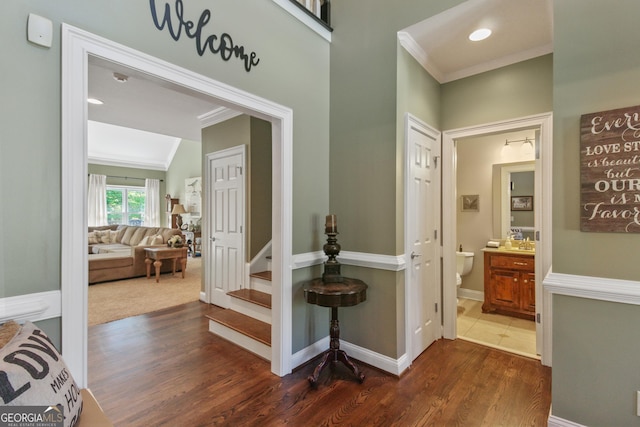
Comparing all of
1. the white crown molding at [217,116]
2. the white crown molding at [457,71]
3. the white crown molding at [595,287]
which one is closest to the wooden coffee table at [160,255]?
the white crown molding at [217,116]

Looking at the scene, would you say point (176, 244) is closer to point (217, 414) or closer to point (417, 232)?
point (217, 414)

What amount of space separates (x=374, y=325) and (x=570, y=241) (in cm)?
150

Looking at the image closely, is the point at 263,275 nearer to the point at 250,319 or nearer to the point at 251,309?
the point at 251,309

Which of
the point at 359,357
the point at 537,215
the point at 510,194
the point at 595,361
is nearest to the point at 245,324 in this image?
the point at 359,357

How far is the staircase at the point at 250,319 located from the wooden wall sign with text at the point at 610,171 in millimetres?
2489

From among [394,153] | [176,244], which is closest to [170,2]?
[394,153]

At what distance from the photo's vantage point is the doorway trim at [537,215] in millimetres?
2553

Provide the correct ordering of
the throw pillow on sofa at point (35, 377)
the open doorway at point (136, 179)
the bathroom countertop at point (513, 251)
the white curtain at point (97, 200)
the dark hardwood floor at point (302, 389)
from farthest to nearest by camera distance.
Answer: the white curtain at point (97, 200)
the bathroom countertop at point (513, 251)
the open doorway at point (136, 179)
the dark hardwood floor at point (302, 389)
the throw pillow on sofa at point (35, 377)

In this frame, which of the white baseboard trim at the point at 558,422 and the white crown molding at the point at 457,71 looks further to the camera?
the white crown molding at the point at 457,71

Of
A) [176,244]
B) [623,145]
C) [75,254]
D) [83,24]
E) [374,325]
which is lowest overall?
[374,325]

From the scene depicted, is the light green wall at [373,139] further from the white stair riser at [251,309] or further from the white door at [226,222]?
the white door at [226,222]

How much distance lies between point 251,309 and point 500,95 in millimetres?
3287

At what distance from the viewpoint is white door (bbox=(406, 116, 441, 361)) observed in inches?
99.4

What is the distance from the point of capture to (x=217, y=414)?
1.92 m
